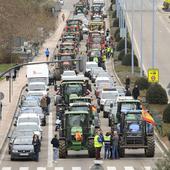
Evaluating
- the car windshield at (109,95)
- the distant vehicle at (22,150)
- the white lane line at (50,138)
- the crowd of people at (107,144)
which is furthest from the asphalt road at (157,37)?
the distant vehicle at (22,150)

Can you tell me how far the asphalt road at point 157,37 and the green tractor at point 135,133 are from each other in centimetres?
3404

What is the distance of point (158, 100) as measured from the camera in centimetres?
6638

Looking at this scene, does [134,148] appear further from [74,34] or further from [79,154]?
[74,34]

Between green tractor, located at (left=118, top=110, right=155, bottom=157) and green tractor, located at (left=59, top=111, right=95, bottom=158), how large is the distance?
1499mm

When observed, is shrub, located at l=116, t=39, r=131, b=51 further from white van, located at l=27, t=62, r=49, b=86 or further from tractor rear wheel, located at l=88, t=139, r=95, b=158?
tractor rear wheel, located at l=88, t=139, r=95, b=158

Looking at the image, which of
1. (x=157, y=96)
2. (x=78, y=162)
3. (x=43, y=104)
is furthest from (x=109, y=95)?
(x=78, y=162)

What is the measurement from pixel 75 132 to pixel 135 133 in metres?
2.73

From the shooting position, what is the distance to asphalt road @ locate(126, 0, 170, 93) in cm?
9600

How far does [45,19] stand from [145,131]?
3034 inches

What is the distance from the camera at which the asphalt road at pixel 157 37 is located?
9600 cm

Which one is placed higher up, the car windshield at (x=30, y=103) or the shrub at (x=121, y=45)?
the car windshield at (x=30, y=103)

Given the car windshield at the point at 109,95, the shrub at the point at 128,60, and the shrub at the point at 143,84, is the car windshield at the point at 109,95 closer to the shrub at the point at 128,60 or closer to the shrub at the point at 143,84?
the shrub at the point at 143,84

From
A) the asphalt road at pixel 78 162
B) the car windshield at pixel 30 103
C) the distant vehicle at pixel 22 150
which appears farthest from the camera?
the car windshield at pixel 30 103

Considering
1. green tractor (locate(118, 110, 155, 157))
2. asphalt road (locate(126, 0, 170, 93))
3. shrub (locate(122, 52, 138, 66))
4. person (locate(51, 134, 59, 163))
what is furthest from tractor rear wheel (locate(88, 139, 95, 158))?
shrub (locate(122, 52, 138, 66))
